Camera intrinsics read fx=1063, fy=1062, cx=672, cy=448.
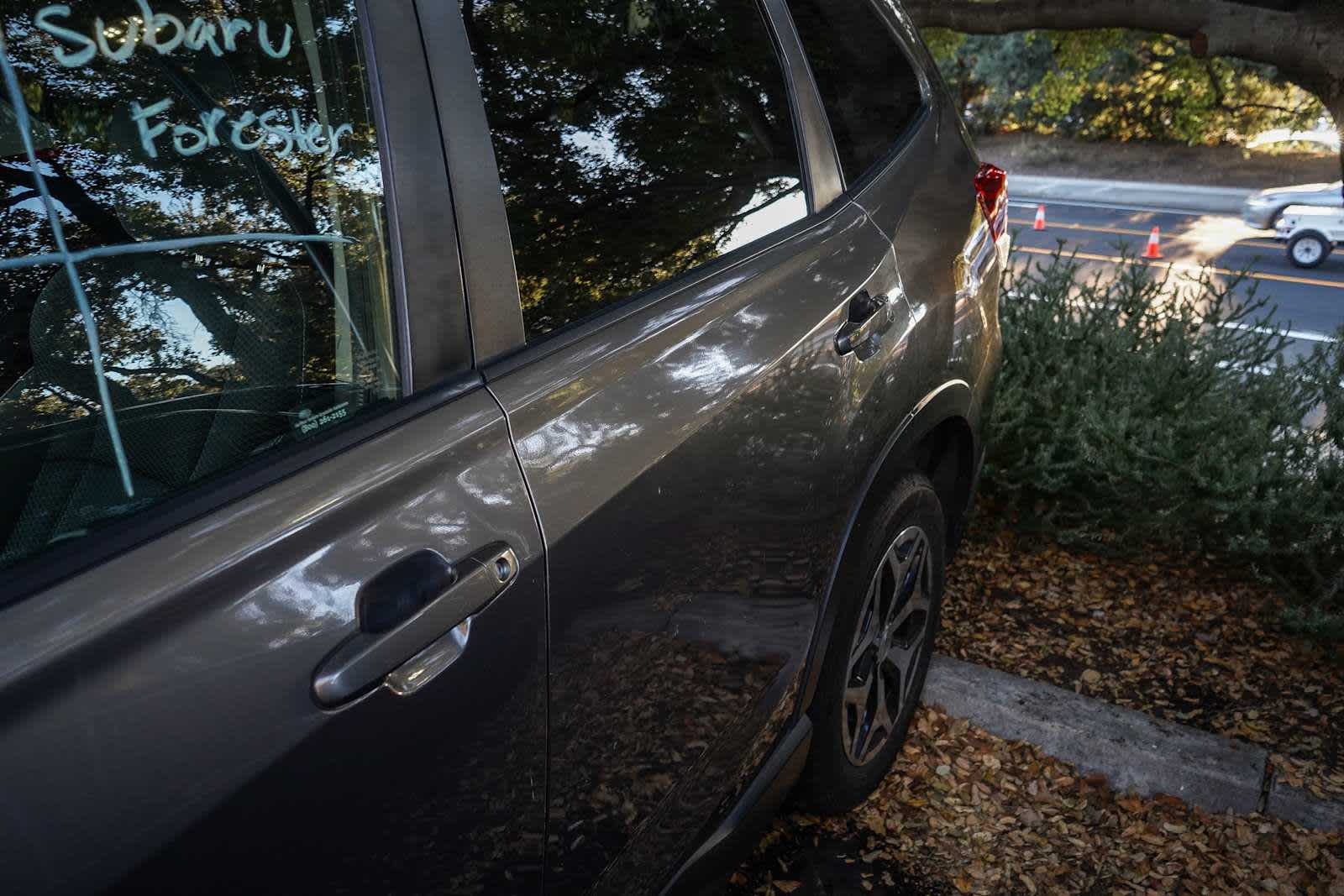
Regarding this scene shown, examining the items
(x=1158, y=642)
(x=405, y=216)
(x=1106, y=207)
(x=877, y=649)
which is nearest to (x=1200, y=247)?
(x=1106, y=207)

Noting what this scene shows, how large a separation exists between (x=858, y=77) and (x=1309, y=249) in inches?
782

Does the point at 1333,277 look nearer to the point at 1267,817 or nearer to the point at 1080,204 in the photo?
the point at 1080,204

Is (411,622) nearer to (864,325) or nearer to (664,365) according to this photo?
(664,365)

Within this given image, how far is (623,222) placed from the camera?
175 cm

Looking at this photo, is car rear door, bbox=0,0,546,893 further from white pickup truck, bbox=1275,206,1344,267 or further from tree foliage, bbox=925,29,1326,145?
tree foliage, bbox=925,29,1326,145

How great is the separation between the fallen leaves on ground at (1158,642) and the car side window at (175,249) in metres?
2.71

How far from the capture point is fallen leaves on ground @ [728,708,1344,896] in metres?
2.56

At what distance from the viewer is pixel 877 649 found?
8.68 feet

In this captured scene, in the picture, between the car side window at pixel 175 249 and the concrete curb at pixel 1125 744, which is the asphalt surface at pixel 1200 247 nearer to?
the concrete curb at pixel 1125 744

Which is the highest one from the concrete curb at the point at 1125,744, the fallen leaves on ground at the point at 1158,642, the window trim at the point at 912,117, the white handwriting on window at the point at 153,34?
the white handwriting on window at the point at 153,34

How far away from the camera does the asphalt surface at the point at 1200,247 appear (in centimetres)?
1622

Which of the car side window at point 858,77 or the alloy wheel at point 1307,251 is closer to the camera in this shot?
the car side window at point 858,77

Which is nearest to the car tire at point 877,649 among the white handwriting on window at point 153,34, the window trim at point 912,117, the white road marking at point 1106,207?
the window trim at point 912,117

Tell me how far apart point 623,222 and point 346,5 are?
54 cm
